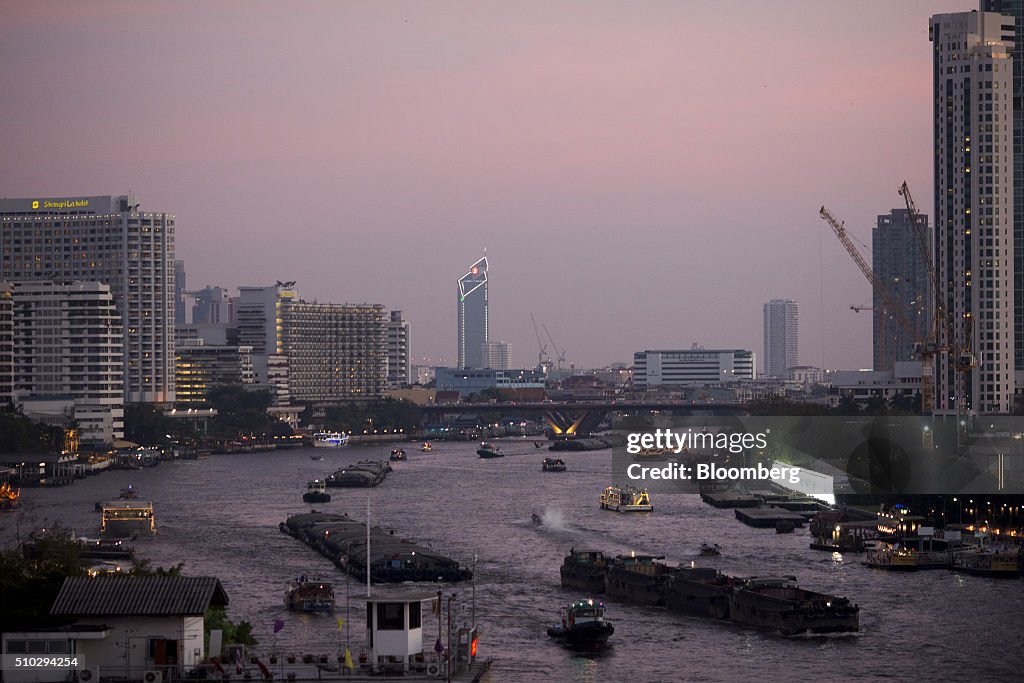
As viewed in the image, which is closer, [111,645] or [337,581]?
[111,645]

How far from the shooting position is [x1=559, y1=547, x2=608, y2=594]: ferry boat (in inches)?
1117

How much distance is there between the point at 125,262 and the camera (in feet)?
290

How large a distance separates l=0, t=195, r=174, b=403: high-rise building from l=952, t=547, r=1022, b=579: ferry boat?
62087 millimetres

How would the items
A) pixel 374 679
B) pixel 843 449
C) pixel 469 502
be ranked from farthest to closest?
1. pixel 843 449
2. pixel 469 502
3. pixel 374 679

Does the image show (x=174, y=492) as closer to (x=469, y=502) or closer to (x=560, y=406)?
(x=469, y=502)

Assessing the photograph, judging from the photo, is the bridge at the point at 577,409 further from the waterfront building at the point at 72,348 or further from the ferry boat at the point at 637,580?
the ferry boat at the point at 637,580

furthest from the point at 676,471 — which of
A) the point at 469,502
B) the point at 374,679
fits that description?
the point at 374,679

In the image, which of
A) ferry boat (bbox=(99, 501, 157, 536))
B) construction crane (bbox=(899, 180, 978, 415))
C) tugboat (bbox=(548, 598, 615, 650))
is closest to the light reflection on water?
tugboat (bbox=(548, 598, 615, 650))

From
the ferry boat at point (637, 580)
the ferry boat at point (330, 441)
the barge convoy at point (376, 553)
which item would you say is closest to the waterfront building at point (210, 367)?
the ferry boat at point (330, 441)

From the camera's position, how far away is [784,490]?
47188mm

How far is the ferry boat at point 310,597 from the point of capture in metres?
25.9

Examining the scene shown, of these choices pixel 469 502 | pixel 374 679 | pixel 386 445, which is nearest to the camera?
pixel 374 679

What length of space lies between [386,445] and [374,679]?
245 ft

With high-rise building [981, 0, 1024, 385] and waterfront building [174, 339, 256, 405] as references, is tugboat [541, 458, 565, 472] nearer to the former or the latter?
high-rise building [981, 0, 1024, 385]
